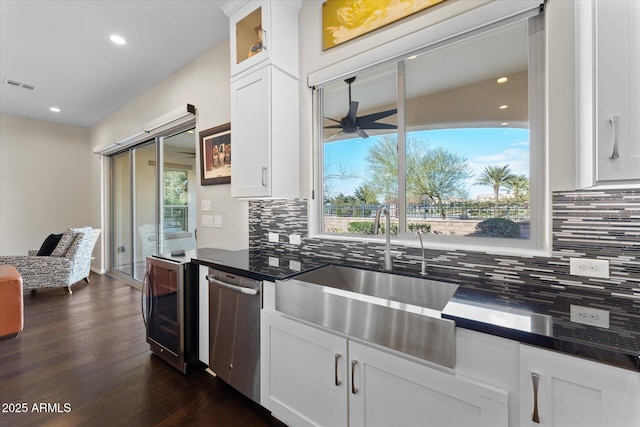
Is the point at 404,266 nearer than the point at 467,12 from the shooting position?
No

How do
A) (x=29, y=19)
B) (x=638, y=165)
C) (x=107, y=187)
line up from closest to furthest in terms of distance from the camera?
→ (x=638, y=165) < (x=29, y=19) < (x=107, y=187)

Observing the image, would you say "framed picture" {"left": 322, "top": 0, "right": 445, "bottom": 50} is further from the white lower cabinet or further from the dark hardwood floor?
the dark hardwood floor

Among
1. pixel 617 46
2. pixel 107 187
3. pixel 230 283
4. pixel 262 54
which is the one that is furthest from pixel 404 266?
pixel 107 187

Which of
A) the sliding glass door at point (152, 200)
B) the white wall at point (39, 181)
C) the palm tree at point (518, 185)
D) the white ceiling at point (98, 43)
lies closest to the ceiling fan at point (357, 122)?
the palm tree at point (518, 185)

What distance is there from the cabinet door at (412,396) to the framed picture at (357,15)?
1895 millimetres

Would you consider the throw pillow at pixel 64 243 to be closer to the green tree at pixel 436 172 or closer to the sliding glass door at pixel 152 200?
the sliding glass door at pixel 152 200

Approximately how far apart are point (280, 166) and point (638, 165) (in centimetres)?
179

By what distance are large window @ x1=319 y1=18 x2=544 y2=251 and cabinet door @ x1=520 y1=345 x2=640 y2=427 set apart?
29.1 inches

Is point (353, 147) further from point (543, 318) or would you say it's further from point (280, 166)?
point (543, 318)

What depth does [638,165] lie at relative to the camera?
913mm

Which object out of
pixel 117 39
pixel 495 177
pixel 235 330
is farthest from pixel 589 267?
pixel 117 39

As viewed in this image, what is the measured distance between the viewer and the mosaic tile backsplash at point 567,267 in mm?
1105

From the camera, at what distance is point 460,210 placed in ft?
5.52

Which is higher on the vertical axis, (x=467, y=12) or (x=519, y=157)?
(x=467, y=12)
